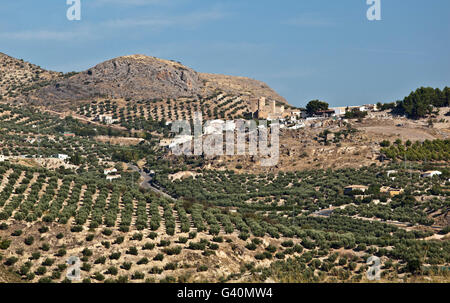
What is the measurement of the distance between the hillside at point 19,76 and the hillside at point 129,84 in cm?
575

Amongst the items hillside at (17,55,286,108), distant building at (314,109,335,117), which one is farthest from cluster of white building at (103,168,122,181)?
distant building at (314,109,335,117)

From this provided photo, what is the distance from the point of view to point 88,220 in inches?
1479

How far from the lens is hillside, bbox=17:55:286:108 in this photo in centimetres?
12588

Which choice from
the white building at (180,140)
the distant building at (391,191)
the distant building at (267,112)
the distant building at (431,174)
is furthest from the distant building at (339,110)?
the distant building at (391,191)

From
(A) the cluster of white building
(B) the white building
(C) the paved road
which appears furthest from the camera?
(B) the white building

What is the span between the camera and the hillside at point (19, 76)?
129625 millimetres

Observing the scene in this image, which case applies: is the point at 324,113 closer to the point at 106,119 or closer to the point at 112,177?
the point at 106,119

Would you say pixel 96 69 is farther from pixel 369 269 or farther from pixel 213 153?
pixel 369 269

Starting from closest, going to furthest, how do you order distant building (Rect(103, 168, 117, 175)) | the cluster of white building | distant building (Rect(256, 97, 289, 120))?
the cluster of white building, distant building (Rect(103, 168, 117, 175)), distant building (Rect(256, 97, 289, 120))

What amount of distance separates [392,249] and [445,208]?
2061cm

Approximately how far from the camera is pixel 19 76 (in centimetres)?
13900

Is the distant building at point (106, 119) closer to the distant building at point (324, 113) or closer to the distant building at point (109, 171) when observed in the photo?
the distant building at point (109, 171)

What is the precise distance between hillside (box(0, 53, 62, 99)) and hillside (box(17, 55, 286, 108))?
5.75 meters

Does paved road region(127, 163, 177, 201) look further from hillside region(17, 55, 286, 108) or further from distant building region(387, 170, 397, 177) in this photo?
hillside region(17, 55, 286, 108)
